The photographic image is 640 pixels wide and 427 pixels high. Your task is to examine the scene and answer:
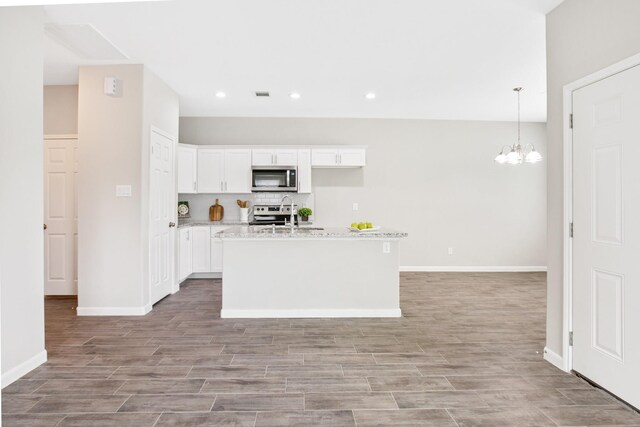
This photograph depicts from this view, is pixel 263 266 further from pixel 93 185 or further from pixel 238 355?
pixel 93 185

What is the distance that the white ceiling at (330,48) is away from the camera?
3186 mm

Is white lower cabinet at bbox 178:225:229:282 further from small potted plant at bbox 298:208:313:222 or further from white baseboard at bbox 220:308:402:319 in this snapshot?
white baseboard at bbox 220:308:402:319

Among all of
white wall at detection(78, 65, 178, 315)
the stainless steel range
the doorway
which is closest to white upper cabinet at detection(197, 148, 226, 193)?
the stainless steel range

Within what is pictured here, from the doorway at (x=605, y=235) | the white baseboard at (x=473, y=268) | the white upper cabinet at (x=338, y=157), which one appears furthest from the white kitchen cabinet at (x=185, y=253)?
the doorway at (x=605, y=235)

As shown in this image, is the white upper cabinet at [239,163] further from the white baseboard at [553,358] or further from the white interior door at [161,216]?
the white baseboard at [553,358]

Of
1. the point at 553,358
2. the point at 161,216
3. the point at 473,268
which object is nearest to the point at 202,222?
the point at 161,216

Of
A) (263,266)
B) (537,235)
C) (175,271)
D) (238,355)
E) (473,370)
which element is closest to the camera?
(473,370)

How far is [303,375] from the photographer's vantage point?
2785 millimetres

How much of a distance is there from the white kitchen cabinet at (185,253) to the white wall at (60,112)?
6.21ft

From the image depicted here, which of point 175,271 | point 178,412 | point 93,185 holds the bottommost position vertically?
point 178,412

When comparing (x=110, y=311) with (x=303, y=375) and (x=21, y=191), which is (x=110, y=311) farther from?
(x=303, y=375)

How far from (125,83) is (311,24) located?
2.22 meters

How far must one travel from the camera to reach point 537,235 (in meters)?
7.05

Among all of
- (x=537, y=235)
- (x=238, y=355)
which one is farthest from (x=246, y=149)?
(x=537, y=235)
